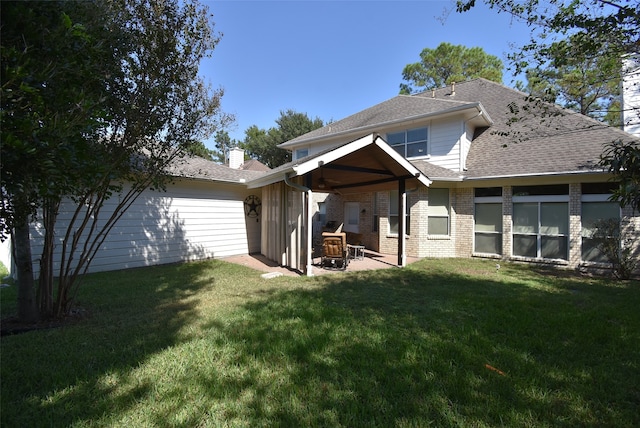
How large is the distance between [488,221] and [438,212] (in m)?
1.87

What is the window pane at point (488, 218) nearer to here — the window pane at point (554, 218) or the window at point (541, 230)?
the window at point (541, 230)

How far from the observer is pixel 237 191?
12336 millimetres

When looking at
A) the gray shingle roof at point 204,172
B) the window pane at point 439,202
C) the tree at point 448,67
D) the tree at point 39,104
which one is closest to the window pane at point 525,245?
the window pane at point 439,202

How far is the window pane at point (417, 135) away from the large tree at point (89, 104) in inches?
382

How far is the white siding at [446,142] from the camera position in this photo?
12234mm

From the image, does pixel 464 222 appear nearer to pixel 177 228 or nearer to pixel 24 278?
pixel 177 228

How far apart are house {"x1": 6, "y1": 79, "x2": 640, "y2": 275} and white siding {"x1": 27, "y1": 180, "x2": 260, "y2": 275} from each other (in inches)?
→ 1.5

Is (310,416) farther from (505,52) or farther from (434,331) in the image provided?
(505,52)

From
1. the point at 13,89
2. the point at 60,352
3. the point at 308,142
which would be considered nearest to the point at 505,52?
the point at 13,89

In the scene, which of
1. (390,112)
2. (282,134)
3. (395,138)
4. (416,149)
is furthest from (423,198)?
(282,134)

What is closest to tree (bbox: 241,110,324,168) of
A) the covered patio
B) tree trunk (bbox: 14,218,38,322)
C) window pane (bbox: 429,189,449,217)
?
the covered patio

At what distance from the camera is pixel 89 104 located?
2566 mm

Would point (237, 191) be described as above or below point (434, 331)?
above

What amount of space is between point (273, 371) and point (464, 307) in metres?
3.98
